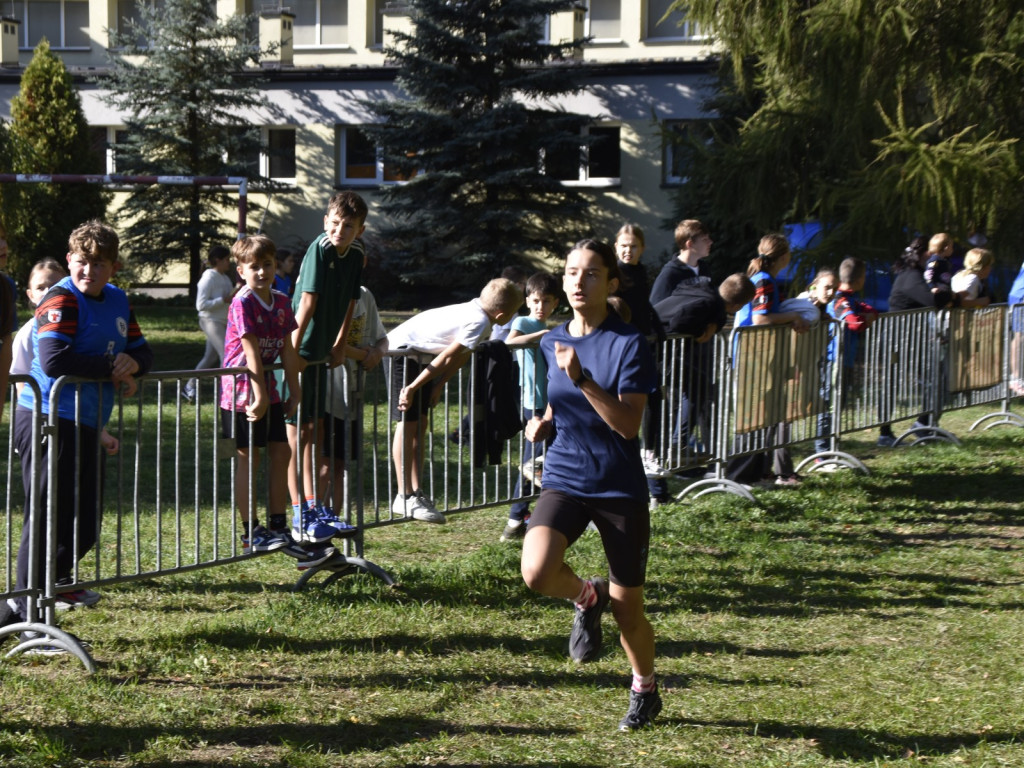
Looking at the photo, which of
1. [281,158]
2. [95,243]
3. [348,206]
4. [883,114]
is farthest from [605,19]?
[95,243]

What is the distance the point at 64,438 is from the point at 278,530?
1.37m

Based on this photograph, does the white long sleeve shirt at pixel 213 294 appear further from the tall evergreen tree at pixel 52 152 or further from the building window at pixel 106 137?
the building window at pixel 106 137

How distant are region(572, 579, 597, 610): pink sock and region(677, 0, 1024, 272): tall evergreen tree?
1246 cm

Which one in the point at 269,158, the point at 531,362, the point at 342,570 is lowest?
the point at 342,570

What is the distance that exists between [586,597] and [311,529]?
209 cm

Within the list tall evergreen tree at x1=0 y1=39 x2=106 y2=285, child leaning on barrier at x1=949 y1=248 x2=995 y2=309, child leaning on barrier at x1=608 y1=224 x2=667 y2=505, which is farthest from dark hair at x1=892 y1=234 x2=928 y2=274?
tall evergreen tree at x1=0 y1=39 x2=106 y2=285

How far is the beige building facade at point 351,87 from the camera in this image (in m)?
32.2

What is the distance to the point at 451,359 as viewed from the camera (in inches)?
293

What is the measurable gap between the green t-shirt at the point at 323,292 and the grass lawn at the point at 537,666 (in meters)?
1.30

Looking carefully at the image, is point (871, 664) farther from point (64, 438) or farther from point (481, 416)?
point (64, 438)

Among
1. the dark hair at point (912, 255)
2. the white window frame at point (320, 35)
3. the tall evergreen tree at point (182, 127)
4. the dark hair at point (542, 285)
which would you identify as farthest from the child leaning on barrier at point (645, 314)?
the white window frame at point (320, 35)

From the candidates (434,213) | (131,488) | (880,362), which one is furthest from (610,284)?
(434,213)

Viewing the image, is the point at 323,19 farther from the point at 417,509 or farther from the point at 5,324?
the point at 5,324

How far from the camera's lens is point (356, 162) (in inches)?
1361
